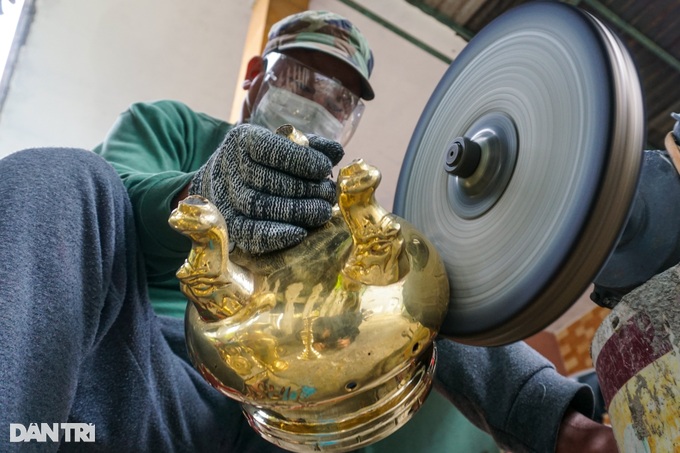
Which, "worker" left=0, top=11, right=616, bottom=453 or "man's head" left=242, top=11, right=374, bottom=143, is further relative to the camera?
"man's head" left=242, top=11, right=374, bottom=143

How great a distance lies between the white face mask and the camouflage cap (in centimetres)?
11

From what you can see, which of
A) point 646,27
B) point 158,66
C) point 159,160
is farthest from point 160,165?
point 646,27

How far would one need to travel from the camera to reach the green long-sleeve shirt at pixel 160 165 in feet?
1.67

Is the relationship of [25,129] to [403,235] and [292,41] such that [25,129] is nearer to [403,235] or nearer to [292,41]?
[292,41]

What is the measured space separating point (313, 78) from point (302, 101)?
0.06 meters

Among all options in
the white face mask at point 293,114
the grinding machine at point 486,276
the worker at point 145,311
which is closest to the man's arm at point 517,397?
the worker at point 145,311

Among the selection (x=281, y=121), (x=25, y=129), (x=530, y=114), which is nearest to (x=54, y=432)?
(x=530, y=114)

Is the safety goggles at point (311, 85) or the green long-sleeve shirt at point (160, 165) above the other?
the safety goggles at point (311, 85)

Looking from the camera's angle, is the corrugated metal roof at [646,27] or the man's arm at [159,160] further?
the corrugated metal roof at [646,27]

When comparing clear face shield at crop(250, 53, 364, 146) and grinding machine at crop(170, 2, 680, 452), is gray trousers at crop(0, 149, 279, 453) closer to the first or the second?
grinding machine at crop(170, 2, 680, 452)

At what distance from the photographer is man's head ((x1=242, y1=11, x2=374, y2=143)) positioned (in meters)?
0.87

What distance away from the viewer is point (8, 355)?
323mm

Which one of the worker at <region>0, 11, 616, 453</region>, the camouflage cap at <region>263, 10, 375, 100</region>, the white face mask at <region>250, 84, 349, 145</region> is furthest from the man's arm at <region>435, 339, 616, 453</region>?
the camouflage cap at <region>263, 10, 375, 100</region>

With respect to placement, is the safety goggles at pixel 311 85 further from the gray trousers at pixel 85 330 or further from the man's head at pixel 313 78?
the gray trousers at pixel 85 330
